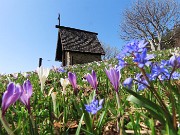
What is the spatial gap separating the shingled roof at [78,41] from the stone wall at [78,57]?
0.65 metres

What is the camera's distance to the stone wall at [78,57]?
41656 millimetres

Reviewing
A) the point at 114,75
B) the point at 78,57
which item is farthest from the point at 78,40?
the point at 114,75

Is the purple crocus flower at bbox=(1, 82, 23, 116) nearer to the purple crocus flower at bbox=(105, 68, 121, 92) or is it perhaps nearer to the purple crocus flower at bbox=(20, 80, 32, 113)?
the purple crocus flower at bbox=(20, 80, 32, 113)

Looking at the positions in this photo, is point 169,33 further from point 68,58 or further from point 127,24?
point 68,58

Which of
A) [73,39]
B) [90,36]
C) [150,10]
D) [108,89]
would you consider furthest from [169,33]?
[108,89]

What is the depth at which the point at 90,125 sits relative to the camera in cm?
161

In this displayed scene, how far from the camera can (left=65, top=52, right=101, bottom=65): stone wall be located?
41656mm

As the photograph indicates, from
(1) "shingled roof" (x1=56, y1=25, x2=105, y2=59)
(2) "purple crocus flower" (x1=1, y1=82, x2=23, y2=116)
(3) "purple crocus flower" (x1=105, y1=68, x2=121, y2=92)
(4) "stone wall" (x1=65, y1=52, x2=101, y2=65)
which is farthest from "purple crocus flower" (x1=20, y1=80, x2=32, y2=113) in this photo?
(1) "shingled roof" (x1=56, y1=25, x2=105, y2=59)

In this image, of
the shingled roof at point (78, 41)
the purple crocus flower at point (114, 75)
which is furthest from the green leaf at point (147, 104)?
the shingled roof at point (78, 41)

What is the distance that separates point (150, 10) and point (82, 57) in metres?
17.8

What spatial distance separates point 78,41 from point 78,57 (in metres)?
4.77

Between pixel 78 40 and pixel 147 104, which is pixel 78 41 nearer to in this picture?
pixel 78 40

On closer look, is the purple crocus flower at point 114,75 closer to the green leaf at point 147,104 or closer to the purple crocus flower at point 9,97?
the green leaf at point 147,104

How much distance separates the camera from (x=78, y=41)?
153ft
